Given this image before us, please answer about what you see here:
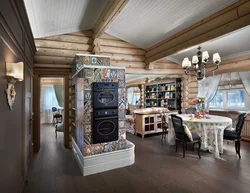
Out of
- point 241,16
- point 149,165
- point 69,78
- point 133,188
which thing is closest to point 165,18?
point 241,16

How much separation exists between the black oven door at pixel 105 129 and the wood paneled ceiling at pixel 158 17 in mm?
2409

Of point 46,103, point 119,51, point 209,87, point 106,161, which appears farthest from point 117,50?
point 46,103

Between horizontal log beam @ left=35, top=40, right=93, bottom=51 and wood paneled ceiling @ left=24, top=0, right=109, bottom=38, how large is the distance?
0.62ft

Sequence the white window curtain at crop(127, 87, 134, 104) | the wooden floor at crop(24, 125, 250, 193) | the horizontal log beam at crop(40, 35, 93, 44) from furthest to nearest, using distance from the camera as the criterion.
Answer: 1. the white window curtain at crop(127, 87, 134, 104)
2. the horizontal log beam at crop(40, 35, 93, 44)
3. the wooden floor at crop(24, 125, 250, 193)

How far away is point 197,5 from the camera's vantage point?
10.1 ft

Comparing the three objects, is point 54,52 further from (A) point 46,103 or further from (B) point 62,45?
(A) point 46,103

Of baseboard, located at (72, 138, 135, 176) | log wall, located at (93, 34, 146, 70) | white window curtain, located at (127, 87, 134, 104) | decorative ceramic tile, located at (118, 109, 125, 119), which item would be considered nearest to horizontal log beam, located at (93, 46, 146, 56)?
log wall, located at (93, 34, 146, 70)

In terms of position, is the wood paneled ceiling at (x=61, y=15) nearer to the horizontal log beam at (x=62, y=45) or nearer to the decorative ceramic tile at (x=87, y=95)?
the horizontal log beam at (x=62, y=45)

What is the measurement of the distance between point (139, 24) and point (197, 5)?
1.44 metres

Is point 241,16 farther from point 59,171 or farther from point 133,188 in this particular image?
point 59,171

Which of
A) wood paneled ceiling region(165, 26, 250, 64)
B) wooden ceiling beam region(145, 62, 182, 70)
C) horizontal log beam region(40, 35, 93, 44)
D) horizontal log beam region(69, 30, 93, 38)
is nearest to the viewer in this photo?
wood paneled ceiling region(165, 26, 250, 64)

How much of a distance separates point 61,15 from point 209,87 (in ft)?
17.1

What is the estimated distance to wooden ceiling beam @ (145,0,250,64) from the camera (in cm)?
265

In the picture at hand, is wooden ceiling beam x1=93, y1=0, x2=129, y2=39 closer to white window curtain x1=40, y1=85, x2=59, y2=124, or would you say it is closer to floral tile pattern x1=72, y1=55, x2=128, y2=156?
floral tile pattern x1=72, y1=55, x2=128, y2=156
